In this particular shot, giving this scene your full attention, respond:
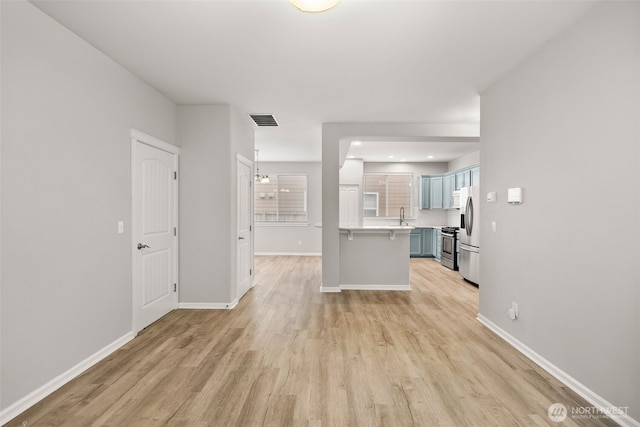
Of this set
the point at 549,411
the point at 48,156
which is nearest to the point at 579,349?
the point at 549,411

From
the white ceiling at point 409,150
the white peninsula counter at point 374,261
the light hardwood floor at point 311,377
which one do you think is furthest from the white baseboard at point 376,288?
the white ceiling at point 409,150

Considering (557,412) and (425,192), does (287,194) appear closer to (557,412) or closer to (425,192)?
(425,192)

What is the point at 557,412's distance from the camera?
204 centimetres

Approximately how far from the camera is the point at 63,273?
2379 millimetres

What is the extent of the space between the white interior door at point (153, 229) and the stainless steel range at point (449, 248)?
18.3 ft

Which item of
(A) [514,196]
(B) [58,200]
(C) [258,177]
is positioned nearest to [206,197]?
(B) [58,200]

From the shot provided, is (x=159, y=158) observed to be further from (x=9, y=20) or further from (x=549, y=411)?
(x=549, y=411)

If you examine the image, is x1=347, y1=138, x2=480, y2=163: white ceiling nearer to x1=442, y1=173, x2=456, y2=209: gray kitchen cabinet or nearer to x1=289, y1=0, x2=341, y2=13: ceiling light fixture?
x1=442, y1=173, x2=456, y2=209: gray kitchen cabinet

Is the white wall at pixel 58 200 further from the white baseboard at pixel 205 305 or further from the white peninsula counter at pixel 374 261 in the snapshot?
the white peninsula counter at pixel 374 261

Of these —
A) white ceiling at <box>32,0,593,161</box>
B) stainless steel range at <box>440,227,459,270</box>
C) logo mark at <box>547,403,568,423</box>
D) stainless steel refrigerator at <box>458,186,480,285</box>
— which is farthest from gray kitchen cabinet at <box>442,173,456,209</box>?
logo mark at <box>547,403,568,423</box>

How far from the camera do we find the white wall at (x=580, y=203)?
1.92 m

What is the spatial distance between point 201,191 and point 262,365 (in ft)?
7.94

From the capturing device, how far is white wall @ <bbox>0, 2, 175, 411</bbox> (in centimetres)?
199

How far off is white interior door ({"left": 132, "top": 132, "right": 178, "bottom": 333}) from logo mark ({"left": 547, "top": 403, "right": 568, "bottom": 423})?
358 cm
